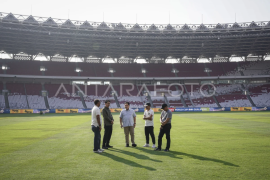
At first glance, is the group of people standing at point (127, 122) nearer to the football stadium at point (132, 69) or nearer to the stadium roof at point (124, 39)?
the football stadium at point (132, 69)

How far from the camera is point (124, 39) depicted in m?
59.4

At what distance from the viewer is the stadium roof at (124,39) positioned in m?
52.5

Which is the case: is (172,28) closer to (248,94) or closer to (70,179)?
(248,94)

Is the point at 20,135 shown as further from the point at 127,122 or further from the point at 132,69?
the point at 132,69

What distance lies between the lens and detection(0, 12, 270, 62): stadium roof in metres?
52.5

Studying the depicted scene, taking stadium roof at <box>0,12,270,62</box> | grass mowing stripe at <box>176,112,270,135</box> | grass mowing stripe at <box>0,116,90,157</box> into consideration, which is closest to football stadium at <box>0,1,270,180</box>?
stadium roof at <box>0,12,270,62</box>

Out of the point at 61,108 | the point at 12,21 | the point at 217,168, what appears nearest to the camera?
the point at 217,168

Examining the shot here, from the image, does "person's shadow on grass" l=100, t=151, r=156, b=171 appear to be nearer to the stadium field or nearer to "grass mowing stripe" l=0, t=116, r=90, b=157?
the stadium field

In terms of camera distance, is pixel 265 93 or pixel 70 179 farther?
pixel 265 93

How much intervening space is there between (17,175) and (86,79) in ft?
201

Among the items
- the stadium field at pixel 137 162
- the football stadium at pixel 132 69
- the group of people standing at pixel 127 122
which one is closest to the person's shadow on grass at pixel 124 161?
the stadium field at pixel 137 162

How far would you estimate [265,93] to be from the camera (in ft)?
207

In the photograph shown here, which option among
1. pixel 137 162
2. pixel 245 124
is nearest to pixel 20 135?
pixel 137 162

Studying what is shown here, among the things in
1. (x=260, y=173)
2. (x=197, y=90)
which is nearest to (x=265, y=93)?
(x=197, y=90)
